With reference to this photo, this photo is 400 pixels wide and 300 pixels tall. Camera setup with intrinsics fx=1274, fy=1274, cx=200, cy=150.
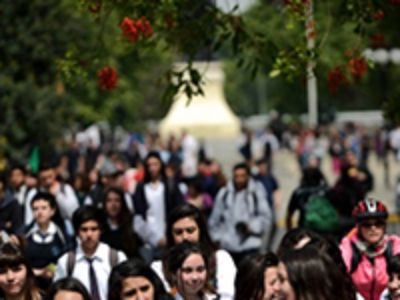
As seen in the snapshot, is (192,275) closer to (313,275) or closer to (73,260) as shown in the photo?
(73,260)

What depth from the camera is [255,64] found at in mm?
10195

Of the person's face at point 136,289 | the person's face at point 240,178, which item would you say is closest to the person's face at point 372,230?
the person's face at point 136,289

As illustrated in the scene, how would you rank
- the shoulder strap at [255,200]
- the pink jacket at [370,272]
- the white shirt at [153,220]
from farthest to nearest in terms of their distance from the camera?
the white shirt at [153,220] → the shoulder strap at [255,200] → the pink jacket at [370,272]

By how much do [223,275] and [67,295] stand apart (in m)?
1.75

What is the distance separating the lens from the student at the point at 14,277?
8102 mm

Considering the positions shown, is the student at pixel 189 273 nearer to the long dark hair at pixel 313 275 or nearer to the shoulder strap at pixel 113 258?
the shoulder strap at pixel 113 258

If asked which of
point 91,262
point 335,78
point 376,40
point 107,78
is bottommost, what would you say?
point 91,262

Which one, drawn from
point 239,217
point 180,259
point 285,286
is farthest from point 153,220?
point 285,286

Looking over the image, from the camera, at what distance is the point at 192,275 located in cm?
764

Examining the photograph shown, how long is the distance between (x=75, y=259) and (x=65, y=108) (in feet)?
76.1

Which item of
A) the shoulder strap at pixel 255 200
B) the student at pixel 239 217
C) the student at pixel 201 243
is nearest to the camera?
the student at pixel 201 243

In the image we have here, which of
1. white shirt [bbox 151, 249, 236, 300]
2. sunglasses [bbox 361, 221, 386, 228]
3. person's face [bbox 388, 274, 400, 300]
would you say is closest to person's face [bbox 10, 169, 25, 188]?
white shirt [bbox 151, 249, 236, 300]

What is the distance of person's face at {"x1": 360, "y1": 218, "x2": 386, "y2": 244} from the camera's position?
8305mm

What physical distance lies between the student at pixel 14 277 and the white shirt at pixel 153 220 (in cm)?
521
